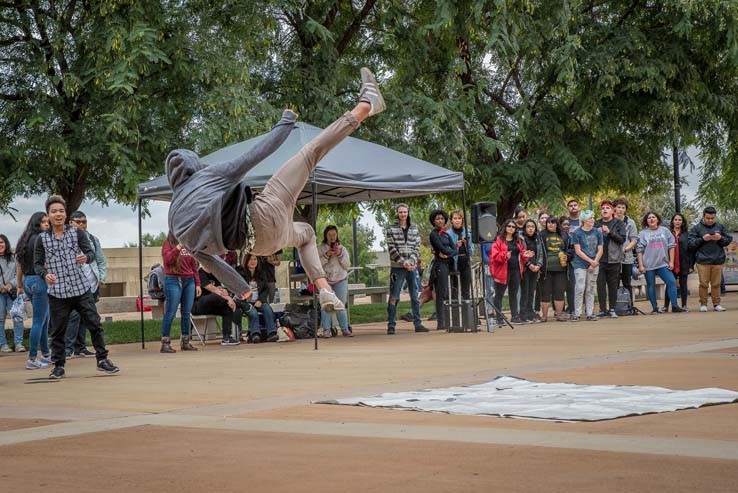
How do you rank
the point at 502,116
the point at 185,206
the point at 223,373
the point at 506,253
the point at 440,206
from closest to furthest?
the point at 185,206, the point at 223,373, the point at 506,253, the point at 502,116, the point at 440,206

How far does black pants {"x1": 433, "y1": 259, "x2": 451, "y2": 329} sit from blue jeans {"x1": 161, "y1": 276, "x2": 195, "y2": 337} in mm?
4596

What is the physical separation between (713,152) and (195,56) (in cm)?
1557

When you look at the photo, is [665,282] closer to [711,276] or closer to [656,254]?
[656,254]

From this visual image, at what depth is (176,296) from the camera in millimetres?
14688

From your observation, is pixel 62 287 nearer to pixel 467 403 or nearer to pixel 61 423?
pixel 61 423

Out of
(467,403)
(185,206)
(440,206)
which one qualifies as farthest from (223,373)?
(440,206)

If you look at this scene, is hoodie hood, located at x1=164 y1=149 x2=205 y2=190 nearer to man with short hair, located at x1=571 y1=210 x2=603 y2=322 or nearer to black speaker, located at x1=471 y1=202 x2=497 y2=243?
black speaker, located at x1=471 y1=202 x2=497 y2=243

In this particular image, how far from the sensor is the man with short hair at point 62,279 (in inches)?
435

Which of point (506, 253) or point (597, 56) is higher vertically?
point (597, 56)

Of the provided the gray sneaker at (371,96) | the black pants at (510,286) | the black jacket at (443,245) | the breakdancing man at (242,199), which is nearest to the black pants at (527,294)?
the black pants at (510,286)

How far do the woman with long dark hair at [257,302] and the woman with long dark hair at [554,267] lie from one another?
5267 millimetres

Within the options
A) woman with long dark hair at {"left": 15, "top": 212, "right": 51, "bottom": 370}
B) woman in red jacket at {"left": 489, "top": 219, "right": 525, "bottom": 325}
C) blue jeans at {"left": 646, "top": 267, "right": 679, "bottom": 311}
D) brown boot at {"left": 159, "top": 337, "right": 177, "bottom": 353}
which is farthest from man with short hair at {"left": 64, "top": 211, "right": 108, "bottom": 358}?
blue jeans at {"left": 646, "top": 267, "right": 679, "bottom": 311}

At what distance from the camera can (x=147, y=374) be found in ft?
37.2

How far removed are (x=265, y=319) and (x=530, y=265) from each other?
16.3ft
